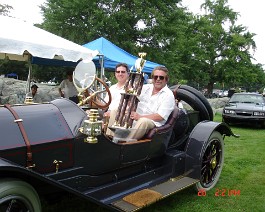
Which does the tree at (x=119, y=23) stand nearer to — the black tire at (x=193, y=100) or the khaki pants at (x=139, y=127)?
the black tire at (x=193, y=100)

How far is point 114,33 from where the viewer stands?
16.3 metres

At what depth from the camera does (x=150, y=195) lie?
3176 mm

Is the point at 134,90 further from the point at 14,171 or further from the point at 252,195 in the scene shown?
the point at 252,195

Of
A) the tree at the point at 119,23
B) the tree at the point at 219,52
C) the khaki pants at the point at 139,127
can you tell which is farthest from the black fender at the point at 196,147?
the tree at the point at 219,52

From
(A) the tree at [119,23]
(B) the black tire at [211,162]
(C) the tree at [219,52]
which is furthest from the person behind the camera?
(C) the tree at [219,52]

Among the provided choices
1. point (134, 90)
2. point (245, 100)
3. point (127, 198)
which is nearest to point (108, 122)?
point (134, 90)

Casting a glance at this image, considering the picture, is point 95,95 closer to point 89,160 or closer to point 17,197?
point 89,160

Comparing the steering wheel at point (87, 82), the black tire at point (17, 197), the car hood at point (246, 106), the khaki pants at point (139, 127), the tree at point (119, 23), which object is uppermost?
the tree at point (119, 23)

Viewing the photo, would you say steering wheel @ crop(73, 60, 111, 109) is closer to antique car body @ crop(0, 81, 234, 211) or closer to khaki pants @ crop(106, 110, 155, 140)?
antique car body @ crop(0, 81, 234, 211)

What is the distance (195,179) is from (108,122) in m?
1.29

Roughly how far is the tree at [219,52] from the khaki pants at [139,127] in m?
30.3

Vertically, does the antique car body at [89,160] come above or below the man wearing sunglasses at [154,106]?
below

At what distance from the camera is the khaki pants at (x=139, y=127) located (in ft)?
11.3

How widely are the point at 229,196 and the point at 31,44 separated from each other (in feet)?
13.6
